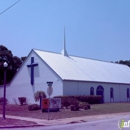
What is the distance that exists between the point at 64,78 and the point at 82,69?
8.27 meters

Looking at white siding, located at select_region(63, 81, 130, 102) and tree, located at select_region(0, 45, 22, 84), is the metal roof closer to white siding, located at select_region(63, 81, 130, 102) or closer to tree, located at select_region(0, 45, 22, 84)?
white siding, located at select_region(63, 81, 130, 102)

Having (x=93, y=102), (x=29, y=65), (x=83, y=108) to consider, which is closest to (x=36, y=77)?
(x=29, y=65)

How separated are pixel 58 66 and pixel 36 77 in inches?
161

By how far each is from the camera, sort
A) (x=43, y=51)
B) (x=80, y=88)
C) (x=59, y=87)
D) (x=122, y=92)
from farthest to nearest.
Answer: (x=122, y=92) < (x=43, y=51) < (x=80, y=88) < (x=59, y=87)

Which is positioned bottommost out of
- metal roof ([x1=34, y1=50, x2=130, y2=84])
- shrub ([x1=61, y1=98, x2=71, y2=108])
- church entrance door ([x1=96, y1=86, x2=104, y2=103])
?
shrub ([x1=61, y1=98, x2=71, y2=108])

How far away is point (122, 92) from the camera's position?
53.0 meters

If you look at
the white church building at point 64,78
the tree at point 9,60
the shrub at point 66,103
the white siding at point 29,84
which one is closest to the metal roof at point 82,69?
the white church building at point 64,78

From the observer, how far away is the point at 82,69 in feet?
156

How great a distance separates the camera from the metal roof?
42.8 meters

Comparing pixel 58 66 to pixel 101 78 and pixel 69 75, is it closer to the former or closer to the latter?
pixel 69 75

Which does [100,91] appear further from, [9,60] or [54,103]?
[9,60]

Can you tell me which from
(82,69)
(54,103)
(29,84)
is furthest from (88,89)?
(54,103)

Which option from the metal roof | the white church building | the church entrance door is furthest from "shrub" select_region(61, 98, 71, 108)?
the church entrance door

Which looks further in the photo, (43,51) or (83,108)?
(43,51)
